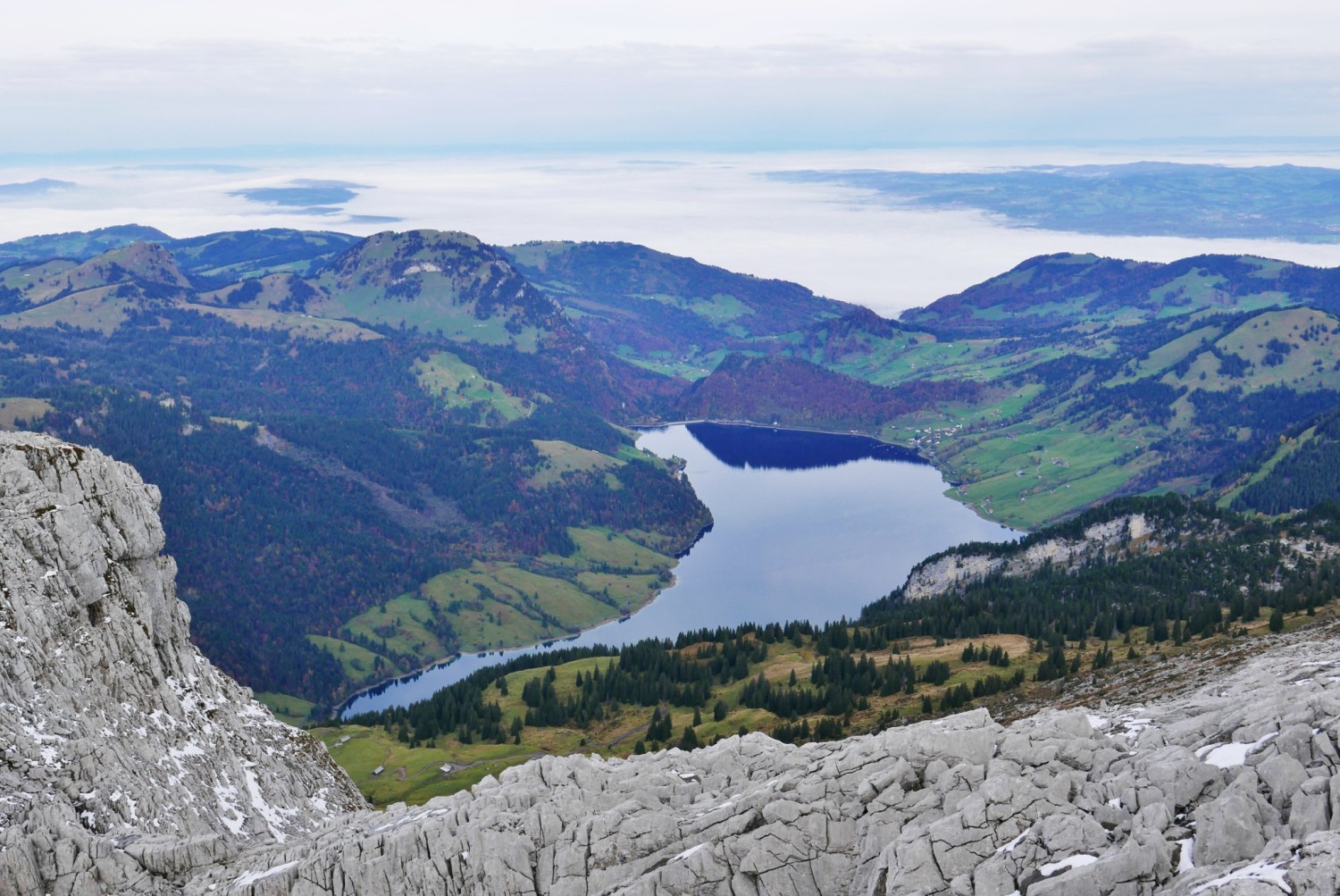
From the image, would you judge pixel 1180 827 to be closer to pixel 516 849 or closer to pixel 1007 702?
pixel 516 849

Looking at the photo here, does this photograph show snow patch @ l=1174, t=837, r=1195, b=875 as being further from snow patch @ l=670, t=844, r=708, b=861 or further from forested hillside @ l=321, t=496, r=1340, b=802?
forested hillside @ l=321, t=496, r=1340, b=802

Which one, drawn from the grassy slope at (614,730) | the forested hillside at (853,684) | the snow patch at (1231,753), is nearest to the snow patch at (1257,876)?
the snow patch at (1231,753)

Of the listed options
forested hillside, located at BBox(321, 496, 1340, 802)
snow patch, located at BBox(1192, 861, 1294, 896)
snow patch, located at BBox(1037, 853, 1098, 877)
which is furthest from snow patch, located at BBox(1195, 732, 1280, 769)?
forested hillside, located at BBox(321, 496, 1340, 802)

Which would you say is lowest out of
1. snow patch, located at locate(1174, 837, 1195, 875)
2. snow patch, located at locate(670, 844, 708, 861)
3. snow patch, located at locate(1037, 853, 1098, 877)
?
snow patch, located at locate(670, 844, 708, 861)

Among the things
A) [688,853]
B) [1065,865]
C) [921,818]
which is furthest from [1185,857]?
[688,853]

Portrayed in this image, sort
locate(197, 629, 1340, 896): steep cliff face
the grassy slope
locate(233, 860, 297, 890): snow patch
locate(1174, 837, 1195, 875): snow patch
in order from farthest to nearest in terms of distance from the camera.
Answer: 1. the grassy slope
2. locate(233, 860, 297, 890): snow patch
3. locate(197, 629, 1340, 896): steep cliff face
4. locate(1174, 837, 1195, 875): snow patch

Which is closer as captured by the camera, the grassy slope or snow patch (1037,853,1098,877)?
snow patch (1037,853,1098,877)

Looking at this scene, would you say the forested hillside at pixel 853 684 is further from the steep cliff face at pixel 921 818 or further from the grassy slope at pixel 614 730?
the steep cliff face at pixel 921 818

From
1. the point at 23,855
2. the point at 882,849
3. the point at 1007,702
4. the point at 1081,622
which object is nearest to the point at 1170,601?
the point at 1081,622
